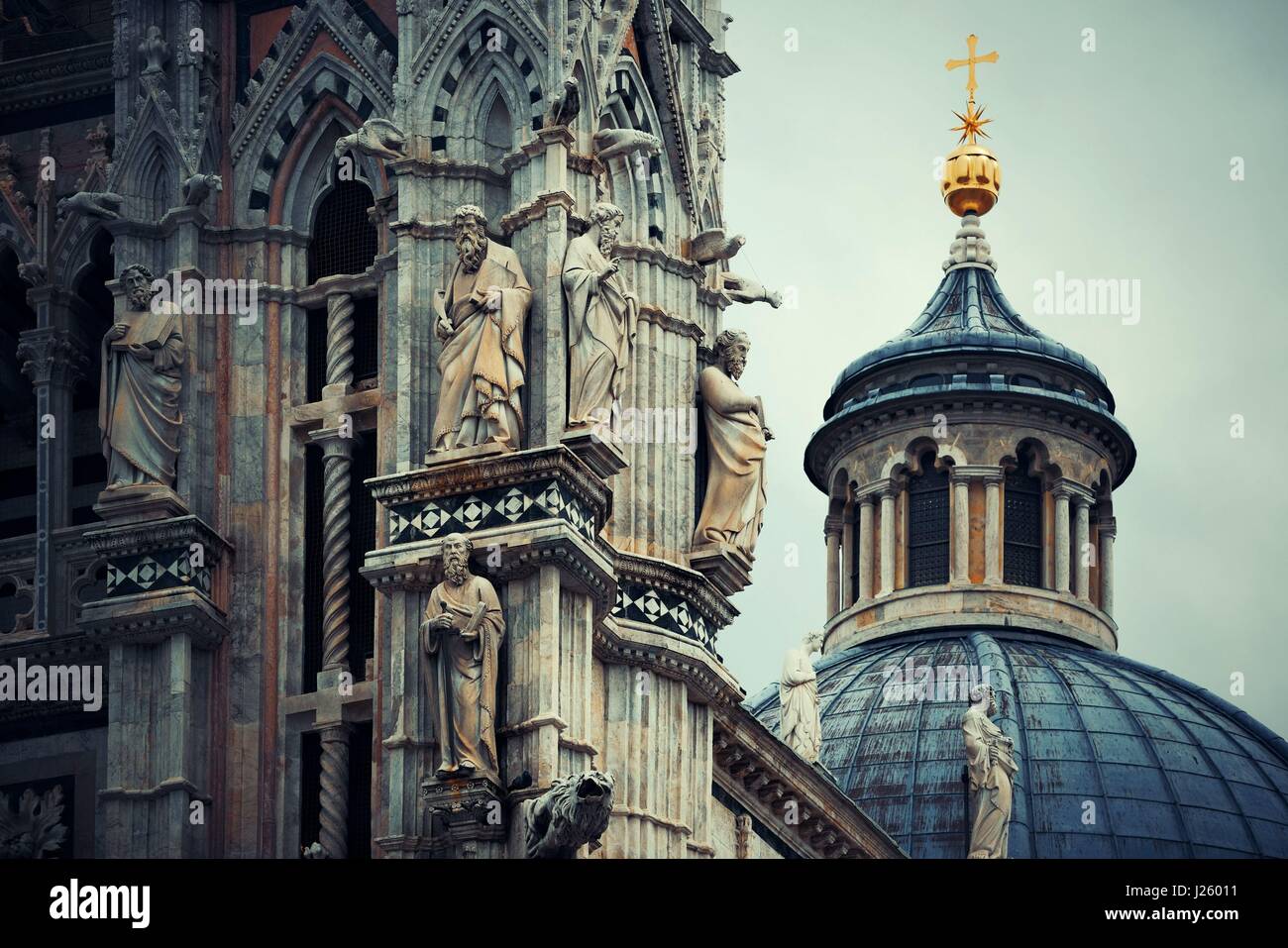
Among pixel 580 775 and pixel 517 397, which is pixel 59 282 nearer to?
pixel 517 397

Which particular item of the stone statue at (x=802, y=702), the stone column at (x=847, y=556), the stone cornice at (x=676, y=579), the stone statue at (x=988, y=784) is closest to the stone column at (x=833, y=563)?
the stone column at (x=847, y=556)

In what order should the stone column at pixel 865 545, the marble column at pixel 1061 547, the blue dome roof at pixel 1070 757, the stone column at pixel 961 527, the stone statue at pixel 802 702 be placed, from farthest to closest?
the stone column at pixel 865 545 → the marble column at pixel 1061 547 → the stone column at pixel 961 527 → the blue dome roof at pixel 1070 757 → the stone statue at pixel 802 702

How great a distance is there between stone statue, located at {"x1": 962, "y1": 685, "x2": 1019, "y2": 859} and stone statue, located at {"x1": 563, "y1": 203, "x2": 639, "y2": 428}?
23476 mm

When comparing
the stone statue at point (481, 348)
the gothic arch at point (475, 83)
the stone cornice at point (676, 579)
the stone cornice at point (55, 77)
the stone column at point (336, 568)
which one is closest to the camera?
the stone statue at point (481, 348)

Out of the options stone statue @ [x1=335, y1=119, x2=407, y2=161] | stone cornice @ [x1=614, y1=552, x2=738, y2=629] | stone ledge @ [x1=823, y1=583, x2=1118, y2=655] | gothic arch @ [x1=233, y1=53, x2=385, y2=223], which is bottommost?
stone cornice @ [x1=614, y1=552, x2=738, y2=629]

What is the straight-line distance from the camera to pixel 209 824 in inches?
1842

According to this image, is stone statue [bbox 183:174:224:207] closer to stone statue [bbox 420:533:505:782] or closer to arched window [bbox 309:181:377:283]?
arched window [bbox 309:181:377:283]

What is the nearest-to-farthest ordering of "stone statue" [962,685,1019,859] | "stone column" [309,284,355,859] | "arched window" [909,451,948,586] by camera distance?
"stone column" [309,284,355,859] → "stone statue" [962,685,1019,859] → "arched window" [909,451,948,586]

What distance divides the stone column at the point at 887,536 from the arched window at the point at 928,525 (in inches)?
23.5

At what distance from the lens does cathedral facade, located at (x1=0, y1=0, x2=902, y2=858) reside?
45.2m

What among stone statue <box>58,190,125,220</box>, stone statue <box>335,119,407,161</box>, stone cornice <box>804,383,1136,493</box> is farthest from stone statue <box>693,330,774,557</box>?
stone cornice <box>804,383,1136,493</box>

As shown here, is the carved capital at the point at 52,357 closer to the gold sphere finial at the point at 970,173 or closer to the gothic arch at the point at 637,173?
the gothic arch at the point at 637,173

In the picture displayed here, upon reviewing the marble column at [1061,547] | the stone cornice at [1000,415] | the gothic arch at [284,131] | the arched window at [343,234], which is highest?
the stone cornice at [1000,415]

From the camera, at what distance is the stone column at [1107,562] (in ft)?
360
